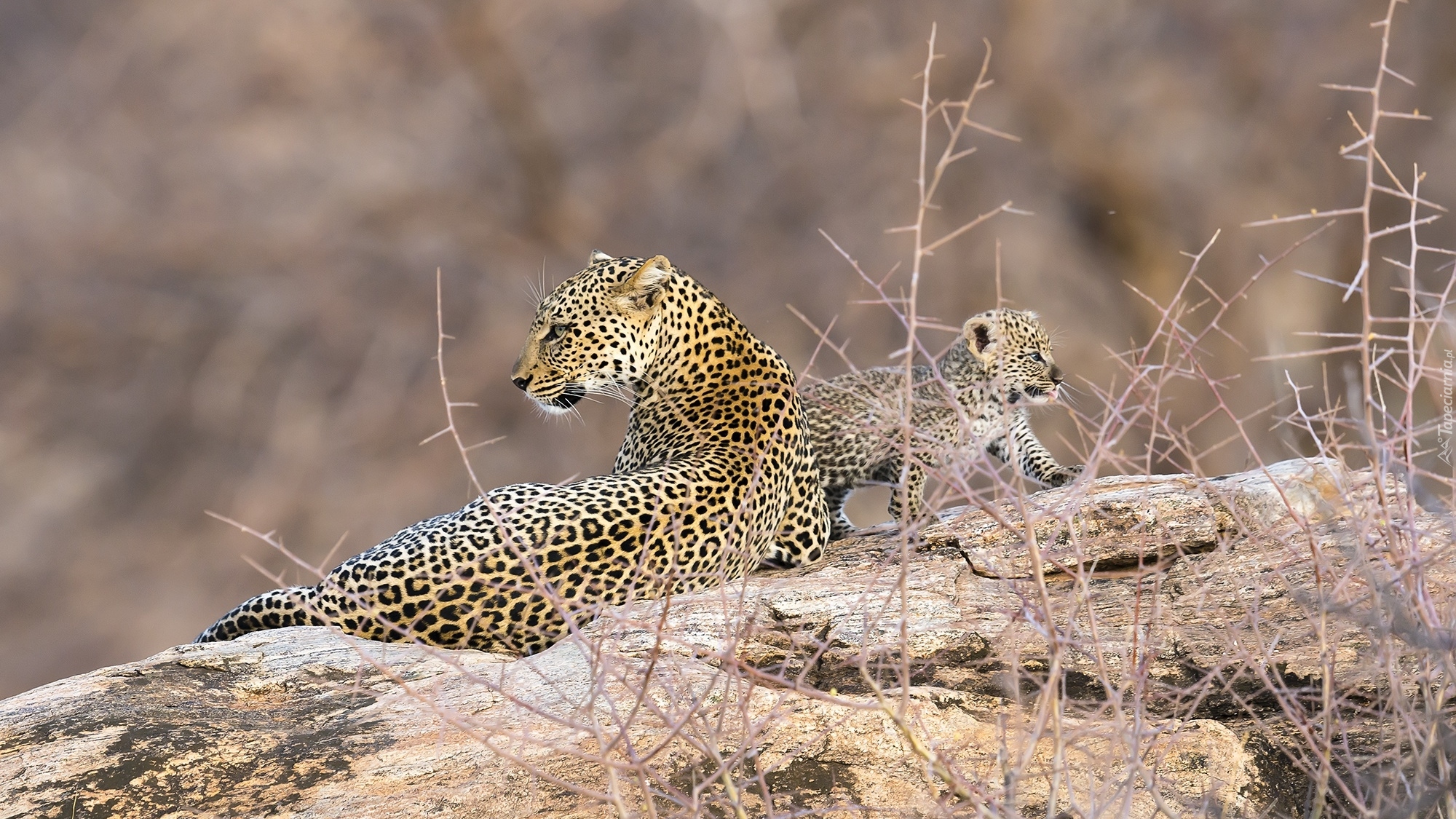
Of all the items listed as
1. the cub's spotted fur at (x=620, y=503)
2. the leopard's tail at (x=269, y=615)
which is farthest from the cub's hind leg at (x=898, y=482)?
the leopard's tail at (x=269, y=615)

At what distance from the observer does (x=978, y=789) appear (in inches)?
149

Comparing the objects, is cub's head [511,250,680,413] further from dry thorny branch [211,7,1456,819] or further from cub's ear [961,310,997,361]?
cub's ear [961,310,997,361]

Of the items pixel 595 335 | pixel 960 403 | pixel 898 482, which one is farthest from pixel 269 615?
pixel 960 403

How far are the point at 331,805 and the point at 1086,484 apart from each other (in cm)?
217

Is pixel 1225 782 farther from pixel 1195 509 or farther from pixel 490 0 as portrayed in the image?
pixel 490 0

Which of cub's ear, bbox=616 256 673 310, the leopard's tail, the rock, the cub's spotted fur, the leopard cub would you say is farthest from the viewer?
the leopard cub

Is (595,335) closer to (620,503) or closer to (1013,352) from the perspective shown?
(620,503)

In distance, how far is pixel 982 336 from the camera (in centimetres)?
698

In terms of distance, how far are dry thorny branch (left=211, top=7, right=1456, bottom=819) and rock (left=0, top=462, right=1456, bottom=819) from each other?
0.02 metres

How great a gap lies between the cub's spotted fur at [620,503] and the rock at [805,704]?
0.22m

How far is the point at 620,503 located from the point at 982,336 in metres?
2.27

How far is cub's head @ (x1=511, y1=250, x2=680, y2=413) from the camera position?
20.9ft

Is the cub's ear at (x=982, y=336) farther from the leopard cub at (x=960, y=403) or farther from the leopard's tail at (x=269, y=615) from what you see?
the leopard's tail at (x=269, y=615)

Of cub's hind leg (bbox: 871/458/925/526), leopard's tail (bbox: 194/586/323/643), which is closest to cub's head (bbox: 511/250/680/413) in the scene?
cub's hind leg (bbox: 871/458/925/526)
